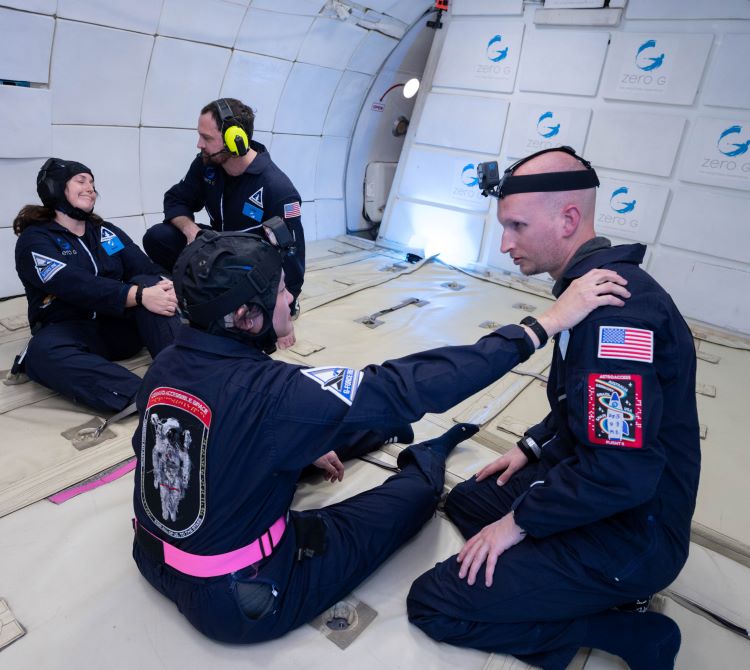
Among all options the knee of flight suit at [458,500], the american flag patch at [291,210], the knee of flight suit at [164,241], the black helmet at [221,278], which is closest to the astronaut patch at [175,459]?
the black helmet at [221,278]

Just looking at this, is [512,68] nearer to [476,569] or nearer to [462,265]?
[462,265]

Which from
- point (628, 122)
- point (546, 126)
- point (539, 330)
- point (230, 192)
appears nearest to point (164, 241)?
point (230, 192)

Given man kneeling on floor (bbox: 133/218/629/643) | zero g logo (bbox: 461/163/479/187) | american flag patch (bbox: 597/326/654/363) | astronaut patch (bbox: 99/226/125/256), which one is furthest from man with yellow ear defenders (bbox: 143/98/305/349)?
zero g logo (bbox: 461/163/479/187)

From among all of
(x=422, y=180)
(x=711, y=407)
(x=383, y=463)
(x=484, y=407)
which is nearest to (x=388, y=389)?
(x=383, y=463)

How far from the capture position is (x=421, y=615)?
157 centimetres

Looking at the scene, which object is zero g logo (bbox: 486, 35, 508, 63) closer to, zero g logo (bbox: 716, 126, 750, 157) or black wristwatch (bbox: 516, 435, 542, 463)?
zero g logo (bbox: 716, 126, 750, 157)

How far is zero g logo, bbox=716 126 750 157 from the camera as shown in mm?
4004

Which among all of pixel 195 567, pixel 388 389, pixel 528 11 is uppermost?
pixel 528 11

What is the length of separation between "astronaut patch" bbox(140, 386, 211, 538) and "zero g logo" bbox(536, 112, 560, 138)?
4546 mm

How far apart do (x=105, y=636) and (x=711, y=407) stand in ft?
10.7

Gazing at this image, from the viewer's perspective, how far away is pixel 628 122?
4438 mm

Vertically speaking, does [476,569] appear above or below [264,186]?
below

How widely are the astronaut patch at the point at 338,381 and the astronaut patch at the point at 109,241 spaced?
210 centimetres

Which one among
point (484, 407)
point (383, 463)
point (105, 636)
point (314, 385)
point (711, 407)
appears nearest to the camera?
point (314, 385)
